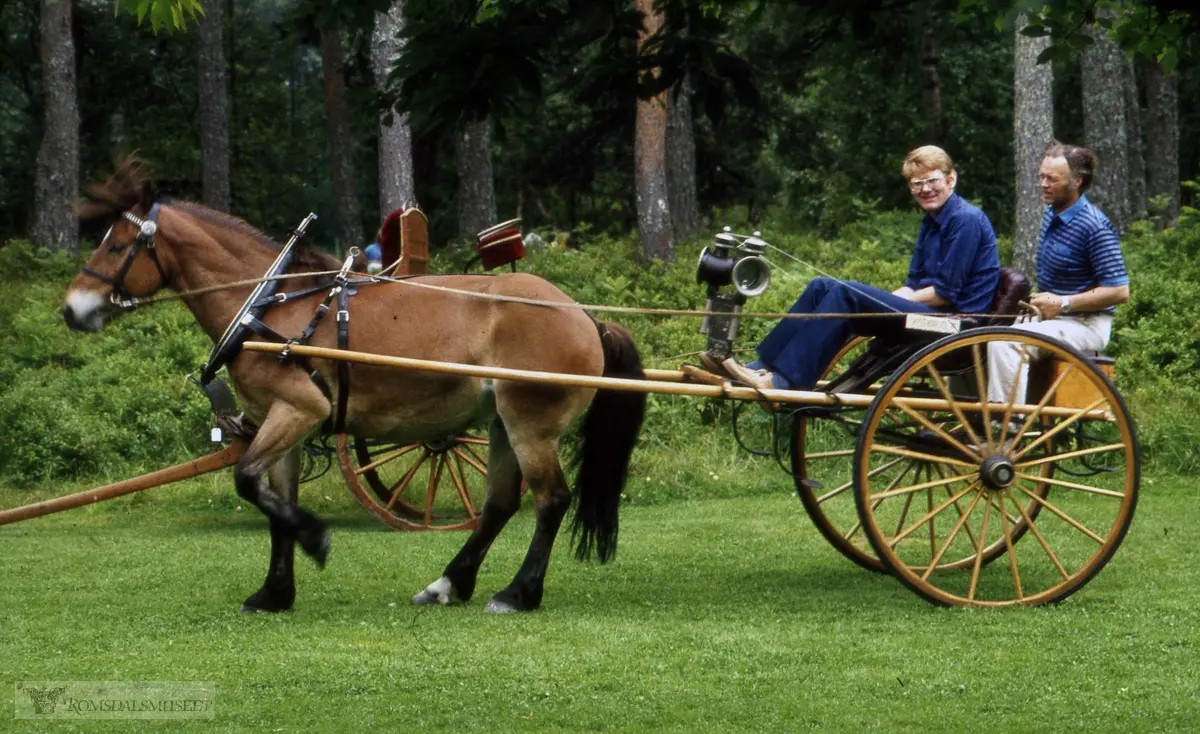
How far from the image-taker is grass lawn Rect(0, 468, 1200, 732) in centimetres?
600

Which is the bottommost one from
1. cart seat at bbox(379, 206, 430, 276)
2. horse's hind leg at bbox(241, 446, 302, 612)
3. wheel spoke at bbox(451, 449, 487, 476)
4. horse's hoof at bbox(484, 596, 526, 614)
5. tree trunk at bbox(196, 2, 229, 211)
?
horse's hoof at bbox(484, 596, 526, 614)

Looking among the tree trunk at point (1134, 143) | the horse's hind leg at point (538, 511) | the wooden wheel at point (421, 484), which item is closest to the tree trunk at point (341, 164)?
the tree trunk at point (1134, 143)

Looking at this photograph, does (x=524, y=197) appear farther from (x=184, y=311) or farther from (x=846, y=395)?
(x=846, y=395)

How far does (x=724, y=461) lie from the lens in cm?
1359

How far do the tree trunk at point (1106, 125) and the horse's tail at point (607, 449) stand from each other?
409 inches

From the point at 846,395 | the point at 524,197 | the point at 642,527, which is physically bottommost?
the point at 642,527

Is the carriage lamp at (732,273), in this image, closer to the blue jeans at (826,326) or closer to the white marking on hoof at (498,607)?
the blue jeans at (826,326)

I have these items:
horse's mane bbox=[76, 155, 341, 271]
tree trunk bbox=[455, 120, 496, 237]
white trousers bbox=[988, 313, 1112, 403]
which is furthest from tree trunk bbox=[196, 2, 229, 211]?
white trousers bbox=[988, 313, 1112, 403]

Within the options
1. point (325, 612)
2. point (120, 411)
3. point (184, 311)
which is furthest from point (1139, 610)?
point (184, 311)

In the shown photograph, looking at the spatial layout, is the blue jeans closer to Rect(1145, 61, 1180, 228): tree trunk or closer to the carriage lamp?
the carriage lamp

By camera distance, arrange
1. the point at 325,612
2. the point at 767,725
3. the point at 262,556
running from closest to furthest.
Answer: the point at 767,725, the point at 325,612, the point at 262,556

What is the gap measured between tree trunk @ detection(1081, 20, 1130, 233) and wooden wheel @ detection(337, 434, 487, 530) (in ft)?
27.6

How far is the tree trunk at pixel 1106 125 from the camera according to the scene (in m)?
17.8

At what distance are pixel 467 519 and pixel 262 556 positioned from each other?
190 centimetres
